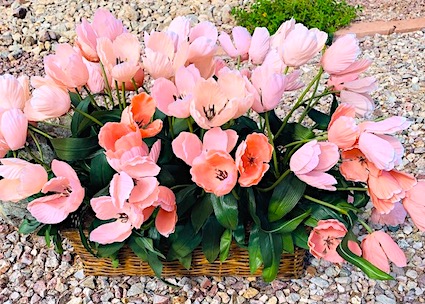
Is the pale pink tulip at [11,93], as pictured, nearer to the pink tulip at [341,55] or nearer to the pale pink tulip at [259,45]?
the pale pink tulip at [259,45]

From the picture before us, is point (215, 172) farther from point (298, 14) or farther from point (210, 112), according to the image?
point (298, 14)

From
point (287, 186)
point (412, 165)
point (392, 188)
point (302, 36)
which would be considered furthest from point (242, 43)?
point (412, 165)

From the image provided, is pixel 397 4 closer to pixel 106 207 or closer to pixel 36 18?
pixel 36 18

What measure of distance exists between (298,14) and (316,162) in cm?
207

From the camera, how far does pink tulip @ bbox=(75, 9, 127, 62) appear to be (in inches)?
53.9

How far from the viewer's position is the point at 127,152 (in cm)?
122

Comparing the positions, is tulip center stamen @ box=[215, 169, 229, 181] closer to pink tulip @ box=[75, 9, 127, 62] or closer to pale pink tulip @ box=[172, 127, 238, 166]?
pale pink tulip @ box=[172, 127, 238, 166]

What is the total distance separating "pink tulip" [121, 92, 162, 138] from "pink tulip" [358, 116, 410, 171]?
0.43 m

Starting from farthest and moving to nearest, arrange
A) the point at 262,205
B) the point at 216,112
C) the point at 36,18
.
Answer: the point at 36,18
the point at 262,205
the point at 216,112

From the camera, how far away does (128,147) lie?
1243 millimetres

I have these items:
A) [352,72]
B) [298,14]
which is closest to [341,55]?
[352,72]

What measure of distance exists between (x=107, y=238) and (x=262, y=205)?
383mm

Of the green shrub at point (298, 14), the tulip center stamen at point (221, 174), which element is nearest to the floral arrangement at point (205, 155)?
the tulip center stamen at point (221, 174)

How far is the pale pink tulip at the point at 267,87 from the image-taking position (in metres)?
1.23
